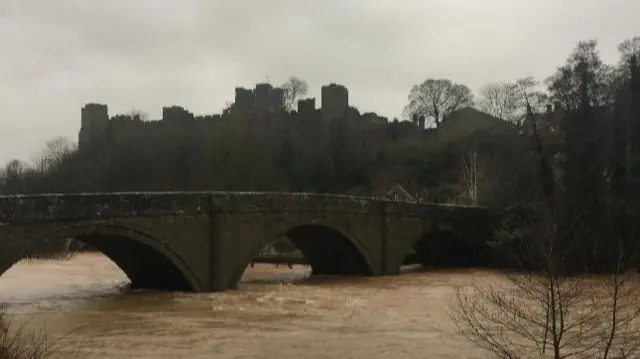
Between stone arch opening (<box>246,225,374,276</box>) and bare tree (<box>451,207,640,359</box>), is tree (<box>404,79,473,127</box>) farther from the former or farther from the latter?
bare tree (<box>451,207,640,359</box>)

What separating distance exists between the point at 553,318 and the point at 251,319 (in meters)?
12.4

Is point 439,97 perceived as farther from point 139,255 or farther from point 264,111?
point 139,255

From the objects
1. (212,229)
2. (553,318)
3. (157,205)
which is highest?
(157,205)

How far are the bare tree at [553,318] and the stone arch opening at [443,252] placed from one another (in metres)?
22.3

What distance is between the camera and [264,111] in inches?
3521

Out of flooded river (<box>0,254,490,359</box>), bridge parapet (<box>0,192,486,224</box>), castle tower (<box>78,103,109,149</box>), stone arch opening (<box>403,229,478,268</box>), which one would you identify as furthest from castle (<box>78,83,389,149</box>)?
flooded river (<box>0,254,490,359</box>)

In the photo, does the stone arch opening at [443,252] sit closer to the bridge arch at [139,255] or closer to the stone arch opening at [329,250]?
the stone arch opening at [329,250]

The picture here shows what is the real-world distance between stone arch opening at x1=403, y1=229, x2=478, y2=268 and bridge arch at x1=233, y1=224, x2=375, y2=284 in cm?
767

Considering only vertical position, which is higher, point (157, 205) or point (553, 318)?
point (157, 205)

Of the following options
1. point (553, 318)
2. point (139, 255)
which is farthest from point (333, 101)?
point (553, 318)

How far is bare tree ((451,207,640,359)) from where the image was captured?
9.84 meters

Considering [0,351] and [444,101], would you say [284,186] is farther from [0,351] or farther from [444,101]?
[0,351]

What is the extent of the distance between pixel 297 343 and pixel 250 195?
1280cm

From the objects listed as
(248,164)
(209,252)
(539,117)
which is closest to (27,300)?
(209,252)
